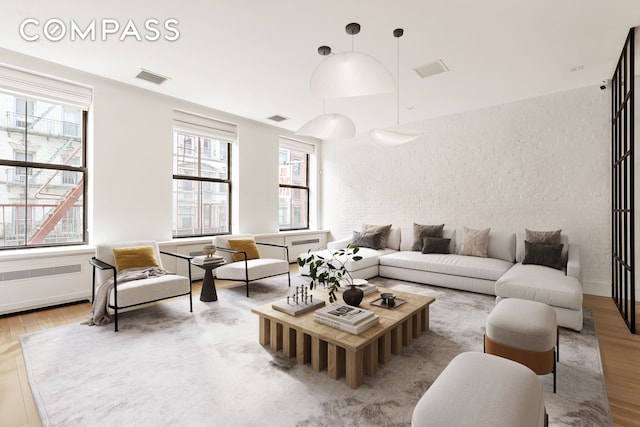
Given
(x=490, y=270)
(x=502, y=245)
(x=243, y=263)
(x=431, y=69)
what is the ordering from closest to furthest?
(x=431, y=69) < (x=490, y=270) < (x=243, y=263) < (x=502, y=245)

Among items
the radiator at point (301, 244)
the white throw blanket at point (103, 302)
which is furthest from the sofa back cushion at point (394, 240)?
the white throw blanket at point (103, 302)

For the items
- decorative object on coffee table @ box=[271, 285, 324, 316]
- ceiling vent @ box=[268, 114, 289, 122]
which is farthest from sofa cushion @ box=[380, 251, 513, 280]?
ceiling vent @ box=[268, 114, 289, 122]

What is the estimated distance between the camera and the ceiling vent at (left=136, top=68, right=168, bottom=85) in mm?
3768

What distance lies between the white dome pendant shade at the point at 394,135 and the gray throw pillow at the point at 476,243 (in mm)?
2021

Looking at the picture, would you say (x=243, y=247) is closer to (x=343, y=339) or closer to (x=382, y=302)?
(x=382, y=302)

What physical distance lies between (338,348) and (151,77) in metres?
3.86

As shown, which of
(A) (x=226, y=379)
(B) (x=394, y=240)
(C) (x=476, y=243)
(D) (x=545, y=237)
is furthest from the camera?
(B) (x=394, y=240)

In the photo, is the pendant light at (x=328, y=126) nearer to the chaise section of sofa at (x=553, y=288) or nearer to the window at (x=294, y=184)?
the chaise section of sofa at (x=553, y=288)

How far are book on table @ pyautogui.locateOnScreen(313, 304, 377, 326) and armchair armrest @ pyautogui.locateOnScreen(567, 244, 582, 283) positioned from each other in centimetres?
259

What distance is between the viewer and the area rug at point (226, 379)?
178 centimetres

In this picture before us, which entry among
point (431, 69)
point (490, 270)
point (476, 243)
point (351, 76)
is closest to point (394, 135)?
point (431, 69)

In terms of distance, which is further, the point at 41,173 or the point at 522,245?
the point at 522,245

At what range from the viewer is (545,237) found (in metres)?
4.12

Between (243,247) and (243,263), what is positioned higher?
(243,247)
